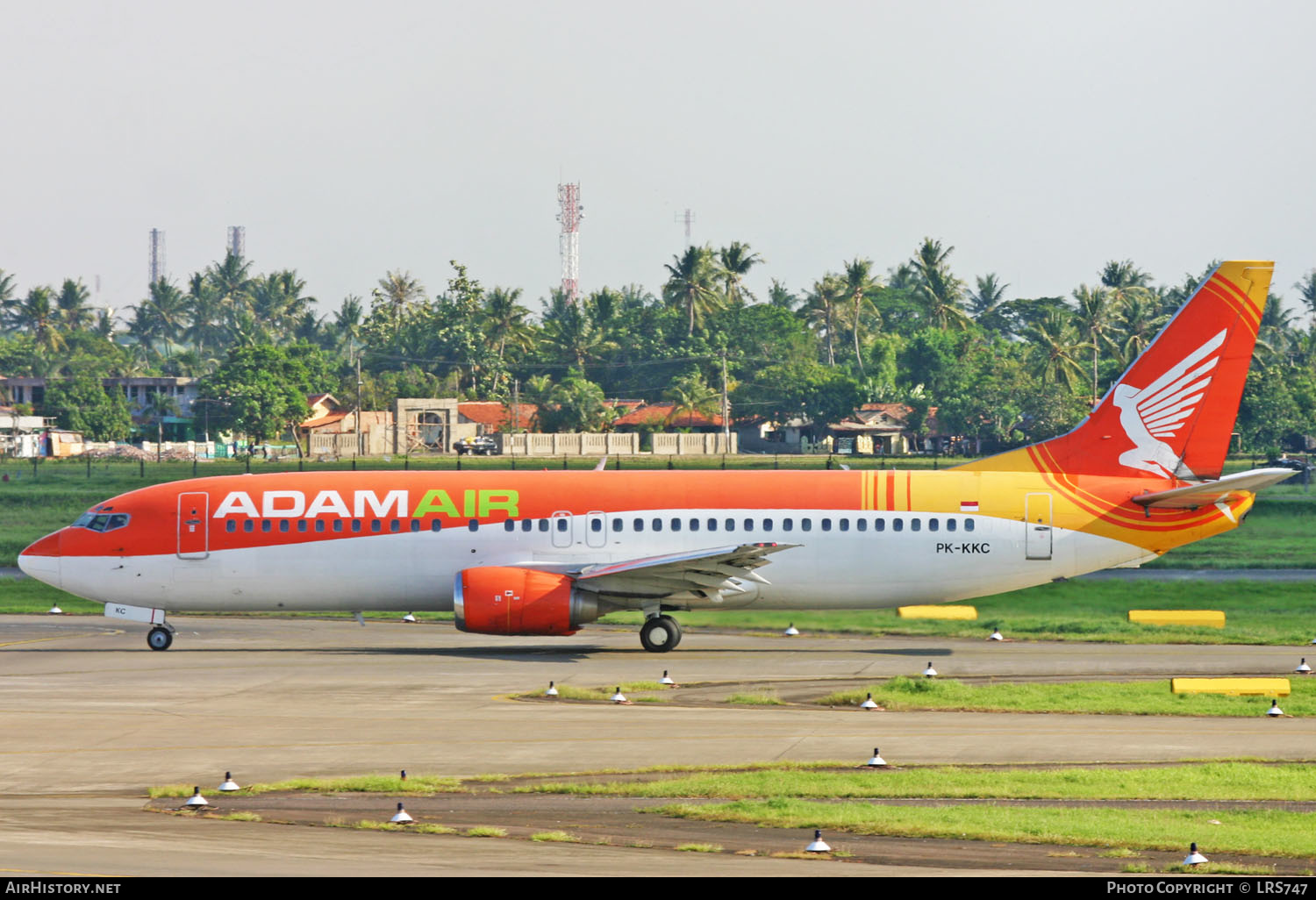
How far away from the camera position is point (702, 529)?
35.9 metres

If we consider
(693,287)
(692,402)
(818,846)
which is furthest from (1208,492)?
(693,287)

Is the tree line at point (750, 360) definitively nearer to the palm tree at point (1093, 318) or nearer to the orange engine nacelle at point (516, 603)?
the palm tree at point (1093, 318)

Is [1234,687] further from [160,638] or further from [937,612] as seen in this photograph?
[160,638]

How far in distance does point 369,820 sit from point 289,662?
16314 mm

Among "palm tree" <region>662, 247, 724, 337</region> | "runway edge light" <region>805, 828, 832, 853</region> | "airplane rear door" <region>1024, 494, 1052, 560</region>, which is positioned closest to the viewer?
"runway edge light" <region>805, 828, 832, 853</region>

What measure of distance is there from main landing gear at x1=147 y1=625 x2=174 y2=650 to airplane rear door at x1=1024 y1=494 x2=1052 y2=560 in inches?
A: 825

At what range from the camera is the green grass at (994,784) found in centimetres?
1984

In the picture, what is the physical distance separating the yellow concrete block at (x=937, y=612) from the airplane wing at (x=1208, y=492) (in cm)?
738

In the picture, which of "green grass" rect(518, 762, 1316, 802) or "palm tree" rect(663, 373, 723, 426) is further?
"palm tree" rect(663, 373, 723, 426)

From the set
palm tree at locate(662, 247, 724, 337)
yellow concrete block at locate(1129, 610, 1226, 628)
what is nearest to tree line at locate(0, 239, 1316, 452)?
palm tree at locate(662, 247, 724, 337)

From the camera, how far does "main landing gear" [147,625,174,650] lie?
36469mm

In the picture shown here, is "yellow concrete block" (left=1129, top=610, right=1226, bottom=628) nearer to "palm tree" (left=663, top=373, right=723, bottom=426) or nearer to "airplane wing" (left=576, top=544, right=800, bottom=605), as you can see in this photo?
"airplane wing" (left=576, top=544, right=800, bottom=605)

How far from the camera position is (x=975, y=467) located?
36.9 m

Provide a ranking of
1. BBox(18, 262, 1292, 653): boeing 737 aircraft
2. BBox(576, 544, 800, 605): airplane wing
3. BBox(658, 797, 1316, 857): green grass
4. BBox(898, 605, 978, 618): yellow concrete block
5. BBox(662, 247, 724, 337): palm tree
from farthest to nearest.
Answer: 1. BBox(662, 247, 724, 337): palm tree
2. BBox(898, 605, 978, 618): yellow concrete block
3. BBox(18, 262, 1292, 653): boeing 737 aircraft
4. BBox(576, 544, 800, 605): airplane wing
5. BBox(658, 797, 1316, 857): green grass
